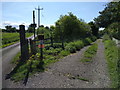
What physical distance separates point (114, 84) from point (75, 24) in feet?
59.2

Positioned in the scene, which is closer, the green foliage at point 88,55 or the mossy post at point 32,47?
the green foliage at point 88,55

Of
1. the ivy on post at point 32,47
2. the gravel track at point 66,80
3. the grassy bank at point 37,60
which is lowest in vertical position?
the gravel track at point 66,80

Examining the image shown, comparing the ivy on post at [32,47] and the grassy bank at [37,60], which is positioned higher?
the ivy on post at [32,47]

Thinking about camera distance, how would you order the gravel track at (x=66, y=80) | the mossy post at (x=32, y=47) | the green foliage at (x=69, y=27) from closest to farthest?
1. the gravel track at (x=66, y=80)
2. the mossy post at (x=32, y=47)
3. the green foliage at (x=69, y=27)

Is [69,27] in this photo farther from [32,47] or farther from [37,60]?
[37,60]

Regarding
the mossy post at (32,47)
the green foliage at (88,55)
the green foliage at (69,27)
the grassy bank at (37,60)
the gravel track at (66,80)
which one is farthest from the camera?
the green foliage at (69,27)

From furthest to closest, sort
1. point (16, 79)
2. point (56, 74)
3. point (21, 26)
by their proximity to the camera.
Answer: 1. point (21, 26)
2. point (56, 74)
3. point (16, 79)

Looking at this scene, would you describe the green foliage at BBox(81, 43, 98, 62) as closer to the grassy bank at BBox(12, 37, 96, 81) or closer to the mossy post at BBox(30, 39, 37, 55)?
the grassy bank at BBox(12, 37, 96, 81)

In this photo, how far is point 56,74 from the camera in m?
6.35

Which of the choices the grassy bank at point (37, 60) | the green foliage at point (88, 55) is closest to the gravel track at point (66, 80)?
the grassy bank at point (37, 60)

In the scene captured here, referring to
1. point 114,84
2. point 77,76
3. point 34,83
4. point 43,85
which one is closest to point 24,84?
point 34,83

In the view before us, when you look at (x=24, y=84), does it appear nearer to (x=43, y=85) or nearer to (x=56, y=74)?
(x=43, y=85)

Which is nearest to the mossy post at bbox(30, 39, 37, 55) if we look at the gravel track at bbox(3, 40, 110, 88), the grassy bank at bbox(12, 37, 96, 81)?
the grassy bank at bbox(12, 37, 96, 81)

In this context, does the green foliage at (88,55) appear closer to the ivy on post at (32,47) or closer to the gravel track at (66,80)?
the gravel track at (66,80)
